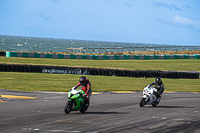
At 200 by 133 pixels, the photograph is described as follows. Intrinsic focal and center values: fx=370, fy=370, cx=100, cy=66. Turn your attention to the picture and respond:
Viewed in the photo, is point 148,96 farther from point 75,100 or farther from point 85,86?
point 75,100

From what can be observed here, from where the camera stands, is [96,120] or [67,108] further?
[67,108]

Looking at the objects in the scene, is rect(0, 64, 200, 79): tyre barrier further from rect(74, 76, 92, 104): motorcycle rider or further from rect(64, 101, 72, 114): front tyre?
rect(64, 101, 72, 114): front tyre

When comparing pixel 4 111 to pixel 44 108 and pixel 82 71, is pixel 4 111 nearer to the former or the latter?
pixel 44 108

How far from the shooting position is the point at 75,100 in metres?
12.9

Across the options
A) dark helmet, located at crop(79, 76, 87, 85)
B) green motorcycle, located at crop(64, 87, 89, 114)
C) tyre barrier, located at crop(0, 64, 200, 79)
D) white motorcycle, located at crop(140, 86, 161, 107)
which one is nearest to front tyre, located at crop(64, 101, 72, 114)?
green motorcycle, located at crop(64, 87, 89, 114)

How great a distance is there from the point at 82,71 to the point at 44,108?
19903 millimetres

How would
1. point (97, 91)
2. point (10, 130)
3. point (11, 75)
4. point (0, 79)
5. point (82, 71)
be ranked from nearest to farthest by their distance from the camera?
point (10, 130), point (97, 91), point (0, 79), point (11, 75), point (82, 71)

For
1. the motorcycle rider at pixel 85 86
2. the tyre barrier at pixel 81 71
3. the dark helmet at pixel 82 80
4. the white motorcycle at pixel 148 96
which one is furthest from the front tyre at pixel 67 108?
the tyre barrier at pixel 81 71

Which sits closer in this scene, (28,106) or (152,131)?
(152,131)

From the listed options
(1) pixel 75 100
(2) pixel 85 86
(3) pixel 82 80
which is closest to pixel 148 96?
(2) pixel 85 86

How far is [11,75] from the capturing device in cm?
2984

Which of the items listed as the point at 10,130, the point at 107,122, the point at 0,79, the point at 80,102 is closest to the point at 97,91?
the point at 0,79

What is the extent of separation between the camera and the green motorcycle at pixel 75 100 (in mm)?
12758

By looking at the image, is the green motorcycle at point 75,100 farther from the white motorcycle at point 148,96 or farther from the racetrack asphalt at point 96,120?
the white motorcycle at point 148,96
